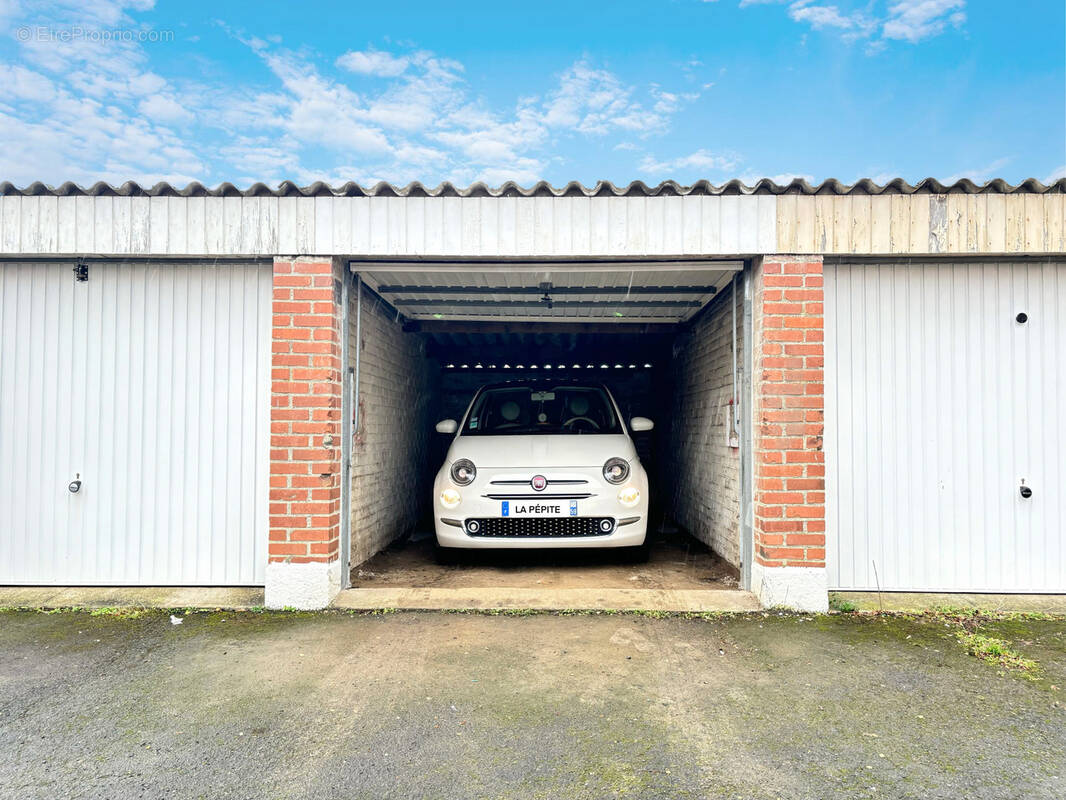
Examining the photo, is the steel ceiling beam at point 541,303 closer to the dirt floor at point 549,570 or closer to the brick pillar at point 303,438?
the brick pillar at point 303,438

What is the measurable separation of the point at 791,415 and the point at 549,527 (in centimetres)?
198

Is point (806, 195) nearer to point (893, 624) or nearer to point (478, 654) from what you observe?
point (893, 624)

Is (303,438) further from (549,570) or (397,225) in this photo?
(549,570)

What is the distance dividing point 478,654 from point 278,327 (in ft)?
8.21

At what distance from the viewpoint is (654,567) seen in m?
5.03

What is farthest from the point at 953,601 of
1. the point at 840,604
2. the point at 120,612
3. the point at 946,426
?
the point at 120,612

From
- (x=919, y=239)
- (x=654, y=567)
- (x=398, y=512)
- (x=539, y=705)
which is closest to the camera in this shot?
(x=539, y=705)

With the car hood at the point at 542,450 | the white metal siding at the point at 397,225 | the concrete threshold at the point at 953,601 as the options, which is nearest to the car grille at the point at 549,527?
the car hood at the point at 542,450

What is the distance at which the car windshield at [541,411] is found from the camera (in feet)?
18.2

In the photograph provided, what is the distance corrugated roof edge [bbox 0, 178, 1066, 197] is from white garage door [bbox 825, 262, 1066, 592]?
522 mm

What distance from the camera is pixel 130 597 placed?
159 inches

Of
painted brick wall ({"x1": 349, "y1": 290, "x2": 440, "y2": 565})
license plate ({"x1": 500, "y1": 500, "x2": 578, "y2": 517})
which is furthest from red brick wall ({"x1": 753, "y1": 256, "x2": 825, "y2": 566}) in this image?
painted brick wall ({"x1": 349, "y1": 290, "x2": 440, "y2": 565})

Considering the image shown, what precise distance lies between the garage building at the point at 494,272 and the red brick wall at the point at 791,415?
15mm

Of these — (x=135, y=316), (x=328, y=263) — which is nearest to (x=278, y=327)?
(x=328, y=263)
